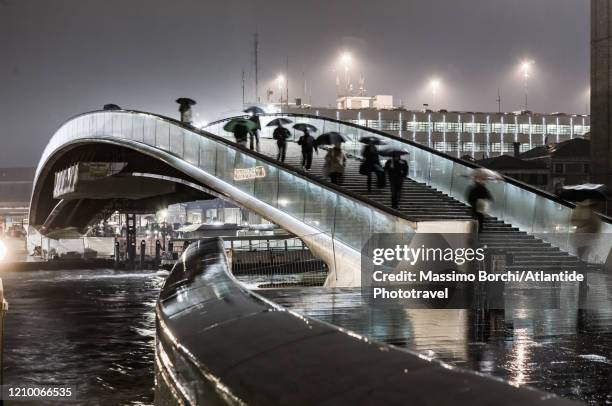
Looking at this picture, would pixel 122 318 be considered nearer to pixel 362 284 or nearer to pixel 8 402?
pixel 362 284

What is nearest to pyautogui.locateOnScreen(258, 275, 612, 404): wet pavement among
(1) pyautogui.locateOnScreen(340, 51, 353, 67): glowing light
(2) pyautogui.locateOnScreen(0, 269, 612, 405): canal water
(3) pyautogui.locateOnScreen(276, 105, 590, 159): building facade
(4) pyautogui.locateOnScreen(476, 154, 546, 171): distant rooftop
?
(2) pyautogui.locateOnScreen(0, 269, 612, 405): canal water

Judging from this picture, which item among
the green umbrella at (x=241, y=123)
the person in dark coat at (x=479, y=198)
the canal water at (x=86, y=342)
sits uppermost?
the green umbrella at (x=241, y=123)

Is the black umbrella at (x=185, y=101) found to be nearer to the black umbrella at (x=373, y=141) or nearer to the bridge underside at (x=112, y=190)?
the bridge underside at (x=112, y=190)

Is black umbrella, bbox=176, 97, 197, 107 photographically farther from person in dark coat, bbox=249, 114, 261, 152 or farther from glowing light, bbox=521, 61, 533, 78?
glowing light, bbox=521, 61, 533, 78

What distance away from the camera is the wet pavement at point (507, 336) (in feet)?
25.1

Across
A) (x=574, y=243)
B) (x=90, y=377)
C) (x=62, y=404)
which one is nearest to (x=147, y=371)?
(x=90, y=377)

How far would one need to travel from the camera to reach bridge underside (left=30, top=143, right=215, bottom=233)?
4409cm

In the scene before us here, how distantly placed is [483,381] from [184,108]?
36964 mm

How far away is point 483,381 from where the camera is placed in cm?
212

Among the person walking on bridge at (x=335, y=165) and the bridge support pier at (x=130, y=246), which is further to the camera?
the bridge support pier at (x=130, y=246)

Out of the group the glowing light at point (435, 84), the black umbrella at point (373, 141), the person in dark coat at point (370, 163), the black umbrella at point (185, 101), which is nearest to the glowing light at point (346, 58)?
the glowing light at point (435, 84)

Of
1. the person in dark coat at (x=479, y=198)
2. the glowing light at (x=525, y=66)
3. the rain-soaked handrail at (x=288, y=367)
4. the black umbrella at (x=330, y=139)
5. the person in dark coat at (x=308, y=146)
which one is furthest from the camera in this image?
the glowing light at (x=525, y=66)

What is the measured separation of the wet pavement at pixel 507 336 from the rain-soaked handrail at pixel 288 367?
8.11ft

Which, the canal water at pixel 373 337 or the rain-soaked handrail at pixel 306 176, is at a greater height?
the rain-soaked handrail at pixel 306 176
